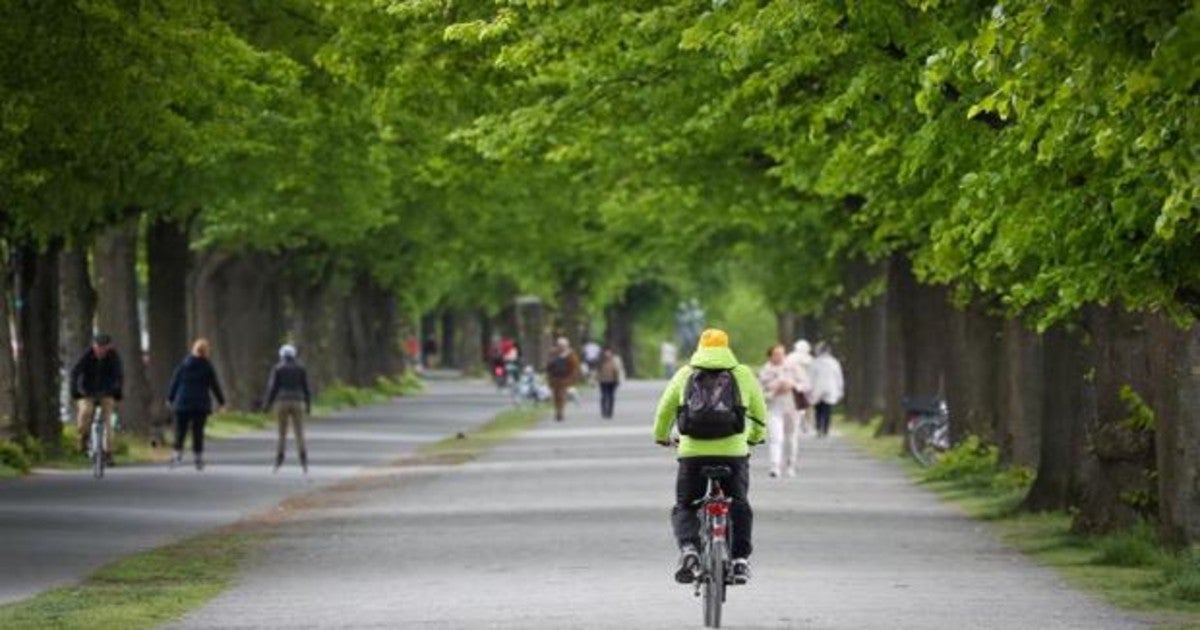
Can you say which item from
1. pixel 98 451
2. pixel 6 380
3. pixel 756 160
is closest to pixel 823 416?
pixel 756 160

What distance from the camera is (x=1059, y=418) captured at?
32.0 m

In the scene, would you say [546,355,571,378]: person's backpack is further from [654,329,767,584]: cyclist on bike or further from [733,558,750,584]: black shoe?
[733,558,750,584]: black shoe

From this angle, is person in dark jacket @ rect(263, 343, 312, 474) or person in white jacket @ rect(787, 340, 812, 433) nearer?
person in dark jacket @ rect(263, 343, 312, 474)

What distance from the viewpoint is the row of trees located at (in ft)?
57.9

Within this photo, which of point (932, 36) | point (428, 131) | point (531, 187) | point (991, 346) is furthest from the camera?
point (531, 187)

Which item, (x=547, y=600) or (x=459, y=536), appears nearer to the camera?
(x=547, y=600)

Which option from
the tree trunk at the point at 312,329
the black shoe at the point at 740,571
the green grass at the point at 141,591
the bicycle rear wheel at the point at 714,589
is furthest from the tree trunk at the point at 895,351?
the bicycle rear wheel at the point at 714,589

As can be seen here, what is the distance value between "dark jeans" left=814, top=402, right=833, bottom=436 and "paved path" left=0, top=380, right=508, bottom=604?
665 cm

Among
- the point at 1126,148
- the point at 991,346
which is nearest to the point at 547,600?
the point at 1126,148

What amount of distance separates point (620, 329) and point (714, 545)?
112m

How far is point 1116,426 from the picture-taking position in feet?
92.0

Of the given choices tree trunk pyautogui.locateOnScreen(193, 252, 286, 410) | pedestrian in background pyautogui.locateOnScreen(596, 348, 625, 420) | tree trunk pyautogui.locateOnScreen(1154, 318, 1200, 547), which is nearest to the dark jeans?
tree trunk pyautogui.locateOnScreen(193, 252, 286, 410)

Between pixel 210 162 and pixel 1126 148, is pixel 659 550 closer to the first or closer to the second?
pixel 1126 148

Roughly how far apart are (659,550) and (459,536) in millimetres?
2946
